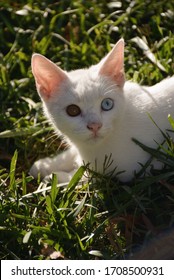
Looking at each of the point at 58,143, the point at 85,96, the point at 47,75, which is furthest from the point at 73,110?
the point at 58,143

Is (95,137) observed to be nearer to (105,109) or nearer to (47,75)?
(105,109)

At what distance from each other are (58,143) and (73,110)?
73 centimetres

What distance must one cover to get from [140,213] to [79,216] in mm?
353

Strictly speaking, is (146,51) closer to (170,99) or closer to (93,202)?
(170,99)

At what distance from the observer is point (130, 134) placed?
10.0 ft

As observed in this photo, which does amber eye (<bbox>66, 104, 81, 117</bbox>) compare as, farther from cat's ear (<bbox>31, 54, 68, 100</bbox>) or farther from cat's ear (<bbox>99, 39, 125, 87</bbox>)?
cat's ear (<bbox>99, 39, 125, 87</bbox>)

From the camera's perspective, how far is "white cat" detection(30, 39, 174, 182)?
9.46 ft

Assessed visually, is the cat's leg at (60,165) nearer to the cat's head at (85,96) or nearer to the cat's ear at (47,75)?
the cat's head at (85,96)

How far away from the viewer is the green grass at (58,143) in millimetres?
2766

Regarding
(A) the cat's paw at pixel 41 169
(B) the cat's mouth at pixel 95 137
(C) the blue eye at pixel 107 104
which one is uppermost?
(C) the blue eye at pixel 107 104

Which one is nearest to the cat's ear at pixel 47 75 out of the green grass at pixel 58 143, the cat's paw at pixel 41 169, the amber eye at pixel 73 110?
the amber eye at pixel 73 110

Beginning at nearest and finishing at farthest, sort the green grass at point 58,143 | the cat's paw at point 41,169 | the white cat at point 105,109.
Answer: the green grass at point 58,143 < the white cat at point 105,109 < the cat's paw at point 41,169

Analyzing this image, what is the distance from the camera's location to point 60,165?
3463mm

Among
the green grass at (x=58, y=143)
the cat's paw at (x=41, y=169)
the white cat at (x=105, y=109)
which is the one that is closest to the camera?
the green grass at (x=58, y=143)
